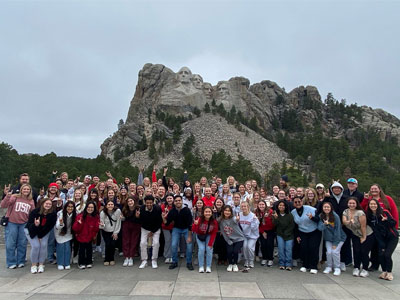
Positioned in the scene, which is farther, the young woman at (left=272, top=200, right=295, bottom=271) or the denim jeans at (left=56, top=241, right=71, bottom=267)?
the young woman at (left=272, top=200, right=295, bottom=271)

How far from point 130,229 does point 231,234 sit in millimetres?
2615

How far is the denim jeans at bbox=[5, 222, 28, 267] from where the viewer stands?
6734 millimetres

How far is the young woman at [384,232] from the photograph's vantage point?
6425mm

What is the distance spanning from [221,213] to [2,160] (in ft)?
122

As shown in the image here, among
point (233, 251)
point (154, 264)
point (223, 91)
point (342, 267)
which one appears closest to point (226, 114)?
point (223, 91)

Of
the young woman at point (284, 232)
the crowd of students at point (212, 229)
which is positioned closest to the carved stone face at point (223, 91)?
the crowd of students at point (212, 229)

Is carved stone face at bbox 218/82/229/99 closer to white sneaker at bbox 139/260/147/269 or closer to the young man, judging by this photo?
the young man

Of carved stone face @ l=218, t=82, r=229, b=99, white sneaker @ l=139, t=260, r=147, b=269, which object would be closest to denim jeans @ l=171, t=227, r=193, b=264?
white sneaker @ l=139, t=260, r=147, b=269

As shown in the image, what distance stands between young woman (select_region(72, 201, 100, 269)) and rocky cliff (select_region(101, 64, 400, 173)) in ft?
133

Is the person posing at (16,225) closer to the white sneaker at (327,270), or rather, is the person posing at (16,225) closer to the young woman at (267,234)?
the young woman at (267,234)

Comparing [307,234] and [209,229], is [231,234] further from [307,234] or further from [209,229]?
[307,234]

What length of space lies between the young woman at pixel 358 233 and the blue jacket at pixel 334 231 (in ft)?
0.72

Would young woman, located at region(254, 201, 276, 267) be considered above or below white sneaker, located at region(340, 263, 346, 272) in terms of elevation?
above

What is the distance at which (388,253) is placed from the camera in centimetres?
643
